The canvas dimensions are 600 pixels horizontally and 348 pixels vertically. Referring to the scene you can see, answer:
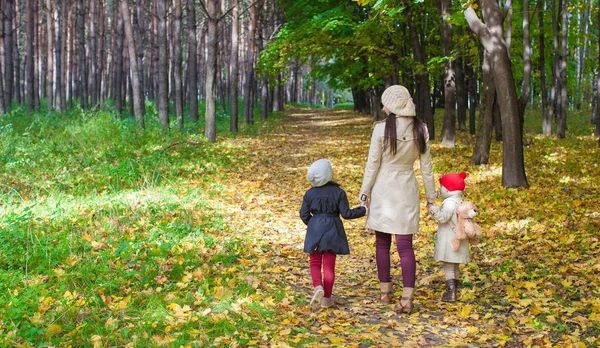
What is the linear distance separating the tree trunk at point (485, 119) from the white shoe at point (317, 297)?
9586 mm

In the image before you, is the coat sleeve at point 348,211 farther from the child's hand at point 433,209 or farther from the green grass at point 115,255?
the green grass at point 115,255

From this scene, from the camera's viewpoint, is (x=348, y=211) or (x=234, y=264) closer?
(x=348, y=211)

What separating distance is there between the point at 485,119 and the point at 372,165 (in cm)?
936

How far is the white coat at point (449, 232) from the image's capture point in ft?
18.1

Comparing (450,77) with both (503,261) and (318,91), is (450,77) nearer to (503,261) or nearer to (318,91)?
(503,261)

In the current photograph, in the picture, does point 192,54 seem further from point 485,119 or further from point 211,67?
point 485,119

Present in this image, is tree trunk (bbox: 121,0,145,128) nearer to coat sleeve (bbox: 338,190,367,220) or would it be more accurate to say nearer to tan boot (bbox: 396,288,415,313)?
coat sleeve (bbox: 338,190,367,220)

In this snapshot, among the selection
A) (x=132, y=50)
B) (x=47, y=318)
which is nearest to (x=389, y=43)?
(x=132, y=50)

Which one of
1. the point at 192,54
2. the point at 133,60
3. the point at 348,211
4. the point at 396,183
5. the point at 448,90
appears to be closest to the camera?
Result: the point at 348,211

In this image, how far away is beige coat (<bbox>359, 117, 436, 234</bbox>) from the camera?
5289mm

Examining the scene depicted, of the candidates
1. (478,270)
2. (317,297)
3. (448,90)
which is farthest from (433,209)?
(448,90)

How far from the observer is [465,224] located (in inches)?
214

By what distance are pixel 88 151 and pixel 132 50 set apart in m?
6.10

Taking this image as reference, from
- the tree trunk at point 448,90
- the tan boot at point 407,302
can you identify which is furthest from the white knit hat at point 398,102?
the tree trunk at point 448,90
